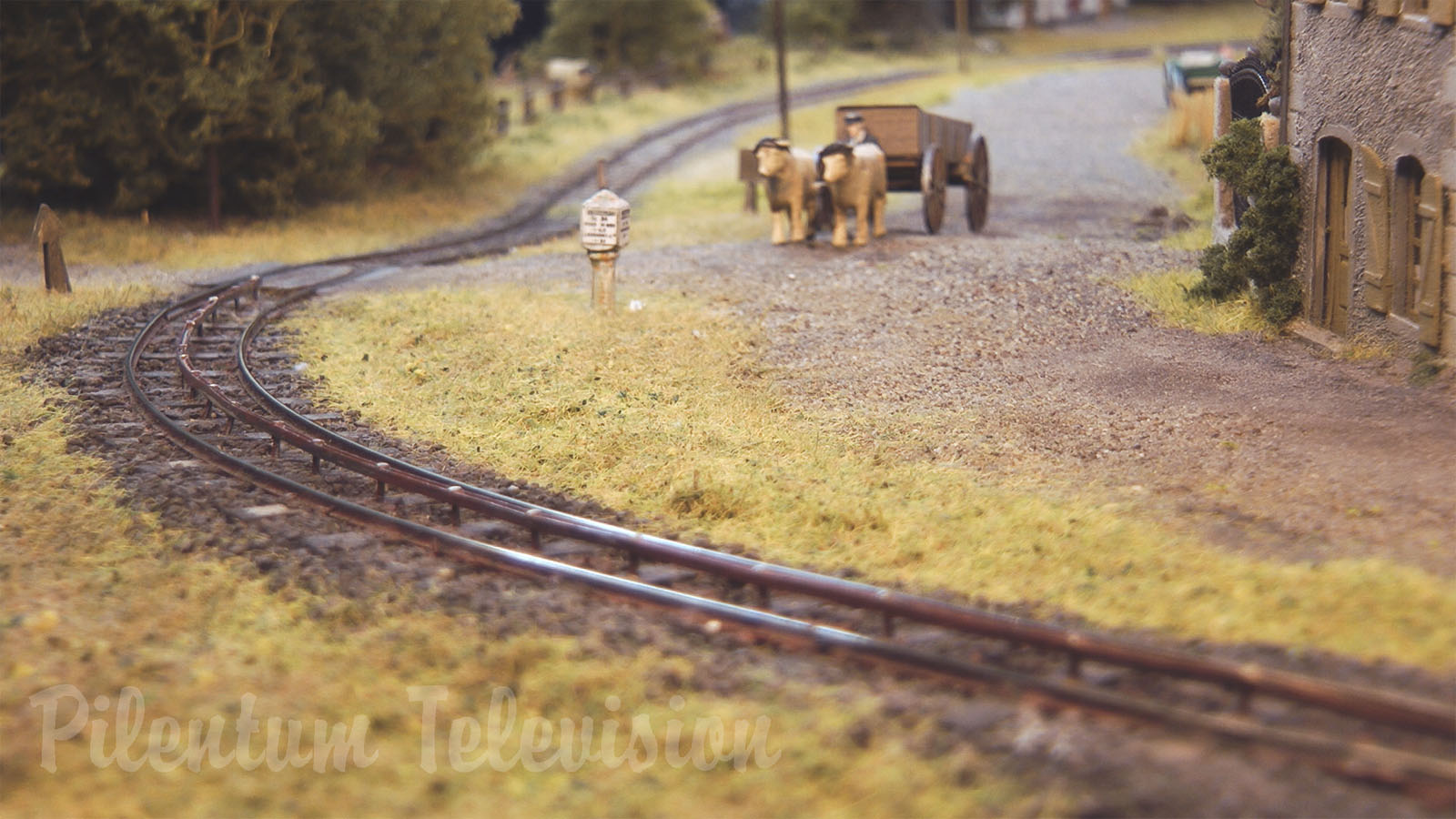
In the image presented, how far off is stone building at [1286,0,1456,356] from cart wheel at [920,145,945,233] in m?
6.33

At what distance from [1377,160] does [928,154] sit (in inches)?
328

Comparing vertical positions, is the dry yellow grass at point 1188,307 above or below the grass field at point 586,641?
above

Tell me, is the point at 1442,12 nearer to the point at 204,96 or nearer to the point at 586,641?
Answer: the point at 586,641

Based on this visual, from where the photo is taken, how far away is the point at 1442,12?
1088cm

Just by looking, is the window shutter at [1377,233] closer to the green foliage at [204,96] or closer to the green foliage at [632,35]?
the green foliage at [204,96]

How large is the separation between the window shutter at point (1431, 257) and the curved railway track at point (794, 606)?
5909 millimetres

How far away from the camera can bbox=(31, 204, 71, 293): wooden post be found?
17.5 metres

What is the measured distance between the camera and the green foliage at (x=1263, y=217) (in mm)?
13750

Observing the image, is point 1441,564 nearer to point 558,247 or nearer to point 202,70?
point 558,247

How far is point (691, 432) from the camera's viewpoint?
446 inches

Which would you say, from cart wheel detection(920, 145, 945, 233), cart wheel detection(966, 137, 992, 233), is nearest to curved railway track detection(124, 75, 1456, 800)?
cart wheel detection(920, 145, 945, 233)

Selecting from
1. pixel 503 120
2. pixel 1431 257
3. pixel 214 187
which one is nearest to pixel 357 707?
pixel 1431 257

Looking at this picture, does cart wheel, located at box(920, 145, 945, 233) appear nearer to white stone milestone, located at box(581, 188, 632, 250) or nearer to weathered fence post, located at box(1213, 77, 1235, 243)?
weathered fence post, located at box(1213, 77, 1235, 243)

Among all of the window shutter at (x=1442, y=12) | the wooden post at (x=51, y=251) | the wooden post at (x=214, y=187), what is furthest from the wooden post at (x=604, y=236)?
the wooden post at (x=214, y=187)
